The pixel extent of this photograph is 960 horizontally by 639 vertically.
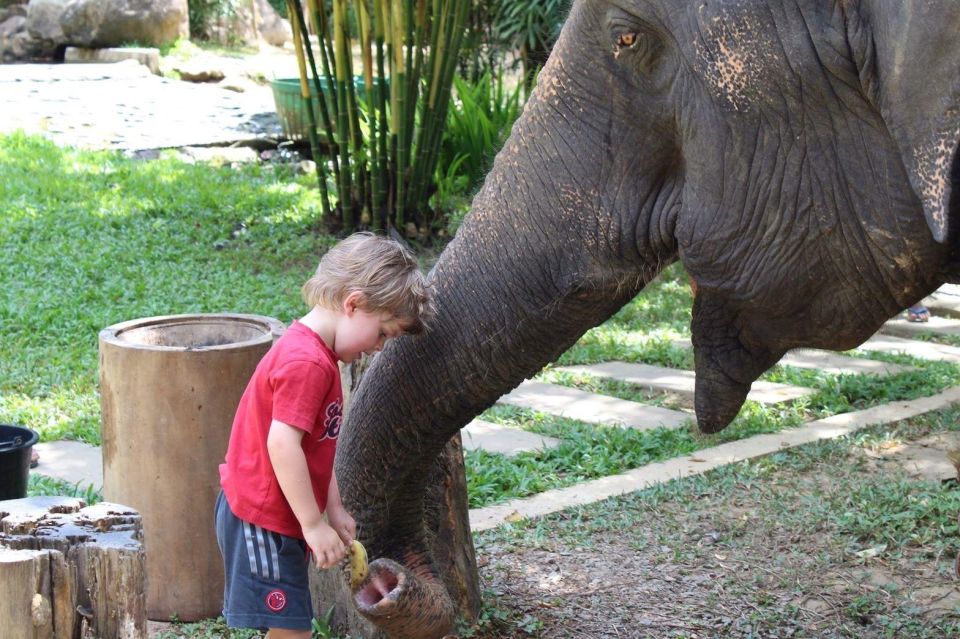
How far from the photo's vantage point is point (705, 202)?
2.74 meters

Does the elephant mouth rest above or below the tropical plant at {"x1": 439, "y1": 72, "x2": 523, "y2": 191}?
below

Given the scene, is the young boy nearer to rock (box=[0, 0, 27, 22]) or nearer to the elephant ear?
the elephant ear

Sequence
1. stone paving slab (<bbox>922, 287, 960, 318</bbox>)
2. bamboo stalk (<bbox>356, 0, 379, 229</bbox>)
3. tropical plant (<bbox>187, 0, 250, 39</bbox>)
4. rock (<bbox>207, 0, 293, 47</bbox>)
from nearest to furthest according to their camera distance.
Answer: bamboo stalk (<bbox>356, 0, 379, 229</bbox>) → stone paving slab (<bbox>922, 287, 960, 318</bbox>) → tropical plant (<bbox>187, 0, 250, 39</bbox>) → rock (<bbox>207, 0, 293, 47</bbox>)

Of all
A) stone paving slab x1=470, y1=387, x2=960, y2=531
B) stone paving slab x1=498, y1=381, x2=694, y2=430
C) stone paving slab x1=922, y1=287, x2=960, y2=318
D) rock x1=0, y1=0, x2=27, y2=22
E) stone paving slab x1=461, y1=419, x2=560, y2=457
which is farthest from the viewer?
rock x1=0, y1=0, x2=27, y2=22

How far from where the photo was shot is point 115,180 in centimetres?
1105

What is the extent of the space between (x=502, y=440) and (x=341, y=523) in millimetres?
2721

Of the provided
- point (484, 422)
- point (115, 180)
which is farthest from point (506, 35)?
point (484, 422)

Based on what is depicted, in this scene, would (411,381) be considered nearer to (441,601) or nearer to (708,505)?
(441,601)

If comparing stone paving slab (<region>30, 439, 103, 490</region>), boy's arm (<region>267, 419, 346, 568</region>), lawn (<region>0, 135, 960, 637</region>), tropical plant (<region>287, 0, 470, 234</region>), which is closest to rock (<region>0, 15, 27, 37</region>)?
lawn (<region>0, 135, 960, 637</region>)

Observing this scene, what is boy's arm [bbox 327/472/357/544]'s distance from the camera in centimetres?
310

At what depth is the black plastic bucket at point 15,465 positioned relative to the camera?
3924 millimetres

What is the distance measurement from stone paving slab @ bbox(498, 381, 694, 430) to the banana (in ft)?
9.69

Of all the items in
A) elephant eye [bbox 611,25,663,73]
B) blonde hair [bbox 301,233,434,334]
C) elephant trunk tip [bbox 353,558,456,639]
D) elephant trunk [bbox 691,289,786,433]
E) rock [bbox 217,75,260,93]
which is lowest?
elephant trunk tip [bbox 353,558,456,639]

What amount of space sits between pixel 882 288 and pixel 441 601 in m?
1.36
